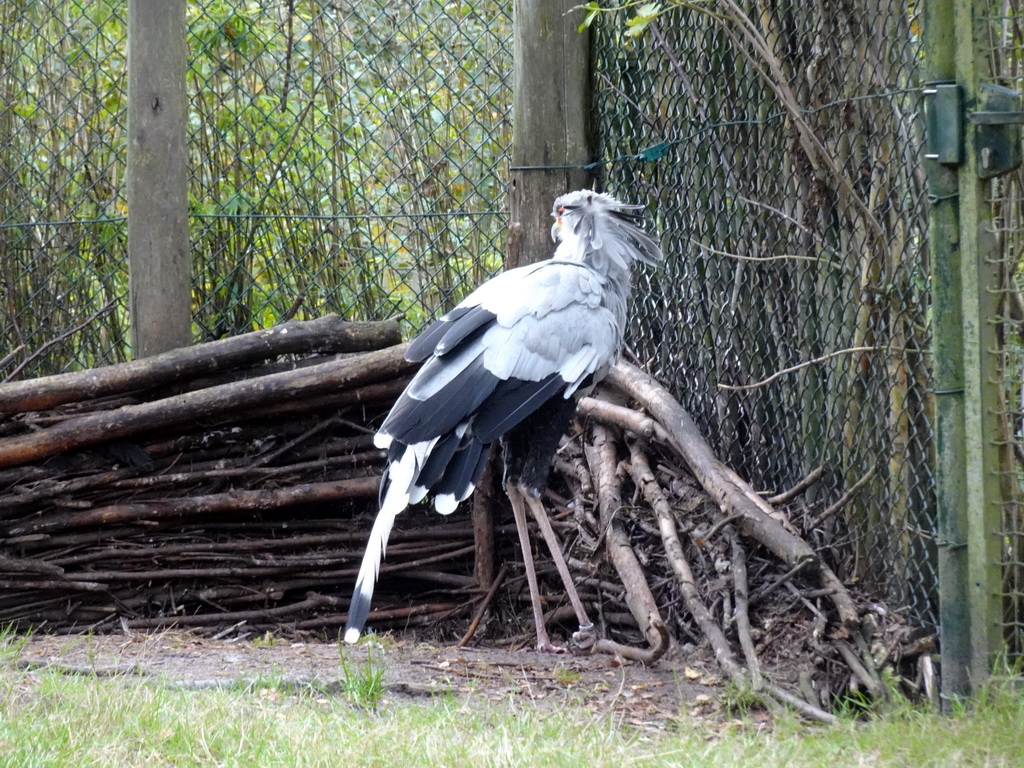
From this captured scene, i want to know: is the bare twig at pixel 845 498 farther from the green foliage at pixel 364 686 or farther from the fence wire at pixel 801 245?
the green foliage at pixel 364 686

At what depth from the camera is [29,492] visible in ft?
15.4

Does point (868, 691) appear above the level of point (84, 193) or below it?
below

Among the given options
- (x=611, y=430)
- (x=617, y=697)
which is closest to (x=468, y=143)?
(x=611, y=430)

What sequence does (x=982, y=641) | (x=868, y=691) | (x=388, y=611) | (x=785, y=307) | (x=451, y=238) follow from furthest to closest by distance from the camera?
(x=451, y=238), (x=388, y=611), (x=785, y=307), (x=868, y=691), (x=982, y=641)

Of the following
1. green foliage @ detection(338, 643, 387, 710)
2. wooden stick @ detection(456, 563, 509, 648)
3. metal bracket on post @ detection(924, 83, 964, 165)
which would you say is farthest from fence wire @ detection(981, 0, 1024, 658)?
wooden stick @ detection(456, 563, 509, 648)

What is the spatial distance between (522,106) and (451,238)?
1.06 metres

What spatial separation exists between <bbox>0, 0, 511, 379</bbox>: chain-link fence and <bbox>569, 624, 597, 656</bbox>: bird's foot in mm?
2008

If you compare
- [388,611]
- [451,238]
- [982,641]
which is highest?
[451,238]

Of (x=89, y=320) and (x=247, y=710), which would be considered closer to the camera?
(x=247, y=710)

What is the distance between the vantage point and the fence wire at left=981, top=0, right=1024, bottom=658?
3.33 meters

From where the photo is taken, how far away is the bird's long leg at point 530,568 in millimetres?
4648

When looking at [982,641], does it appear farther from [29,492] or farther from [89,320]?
[89,320]

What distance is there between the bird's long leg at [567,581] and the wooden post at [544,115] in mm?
1193

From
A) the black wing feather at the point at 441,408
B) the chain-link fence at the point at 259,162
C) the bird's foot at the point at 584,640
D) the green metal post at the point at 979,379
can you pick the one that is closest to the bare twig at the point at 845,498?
the green metal post at the point at 979,379
